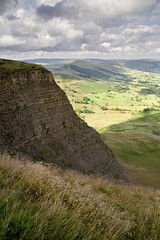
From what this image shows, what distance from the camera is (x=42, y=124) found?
1698 centimetres

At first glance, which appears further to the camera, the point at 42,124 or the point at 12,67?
the point at 42,124

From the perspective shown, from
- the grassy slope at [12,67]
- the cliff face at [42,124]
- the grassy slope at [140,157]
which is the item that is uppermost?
the grassy slope at [12,67]

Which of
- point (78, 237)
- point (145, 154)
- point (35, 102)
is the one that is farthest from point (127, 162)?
point (78, 237)

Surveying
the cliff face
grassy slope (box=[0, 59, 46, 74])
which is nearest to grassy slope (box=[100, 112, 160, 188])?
the cliff face

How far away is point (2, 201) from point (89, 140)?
1861 cm

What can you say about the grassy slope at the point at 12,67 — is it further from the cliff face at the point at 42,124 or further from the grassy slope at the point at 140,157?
the grassy slope at the point at 140,157

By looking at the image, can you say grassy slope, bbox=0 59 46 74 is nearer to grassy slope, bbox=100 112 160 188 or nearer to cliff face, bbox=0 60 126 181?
cliff face, bbox=0 60 126 181

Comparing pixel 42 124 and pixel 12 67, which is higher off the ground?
pixel 12 67

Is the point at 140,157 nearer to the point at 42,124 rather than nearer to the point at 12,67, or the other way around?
the point at 42,124

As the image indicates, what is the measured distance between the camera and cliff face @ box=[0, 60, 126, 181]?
576 inches

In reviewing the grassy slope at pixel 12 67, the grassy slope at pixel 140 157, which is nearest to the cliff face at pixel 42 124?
the grassy slope at pixel 12 67

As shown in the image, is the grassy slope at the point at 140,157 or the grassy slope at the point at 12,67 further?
the grassy slope at the point at 140,157

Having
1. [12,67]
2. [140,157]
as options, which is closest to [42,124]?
[12,67]

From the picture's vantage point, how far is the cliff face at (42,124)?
14.6 metres
